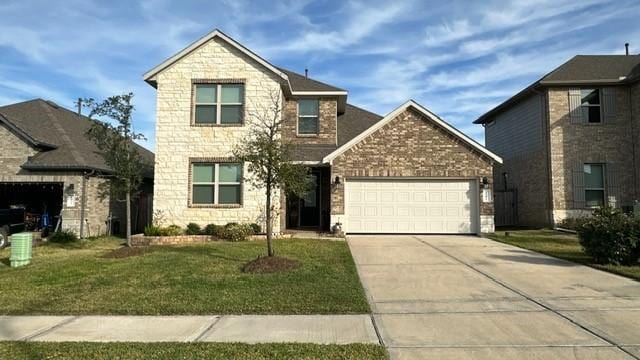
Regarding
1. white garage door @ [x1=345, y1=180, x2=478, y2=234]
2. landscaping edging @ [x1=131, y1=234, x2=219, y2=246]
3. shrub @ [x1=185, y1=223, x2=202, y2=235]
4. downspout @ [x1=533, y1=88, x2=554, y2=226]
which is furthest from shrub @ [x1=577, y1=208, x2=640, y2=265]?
shrub @ [x1=185, y1=223, x2=202, y2=235]

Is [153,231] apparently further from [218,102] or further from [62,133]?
[62,133]

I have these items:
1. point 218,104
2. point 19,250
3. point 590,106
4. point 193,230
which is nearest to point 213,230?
point 193,230

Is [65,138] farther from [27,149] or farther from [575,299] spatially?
[575,299]

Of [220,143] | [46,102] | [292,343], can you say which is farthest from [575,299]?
[46,102]

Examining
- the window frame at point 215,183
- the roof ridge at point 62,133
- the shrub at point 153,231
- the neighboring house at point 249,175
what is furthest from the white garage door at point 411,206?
the roof ridge at point 62,133

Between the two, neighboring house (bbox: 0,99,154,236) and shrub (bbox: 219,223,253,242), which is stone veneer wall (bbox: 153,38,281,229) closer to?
shrub (bbox: 219,223,253,242)

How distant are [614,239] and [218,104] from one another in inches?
542

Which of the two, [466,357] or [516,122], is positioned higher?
[516,122]

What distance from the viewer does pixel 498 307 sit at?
7027 millimetres

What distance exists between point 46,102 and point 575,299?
2420cm

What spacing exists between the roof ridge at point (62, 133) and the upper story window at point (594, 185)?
21229mm

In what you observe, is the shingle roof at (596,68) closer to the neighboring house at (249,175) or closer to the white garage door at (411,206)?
the neighboring house at (249,175)

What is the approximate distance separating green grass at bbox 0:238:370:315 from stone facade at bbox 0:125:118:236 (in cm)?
462

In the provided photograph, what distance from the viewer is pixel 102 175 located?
18672 mm
